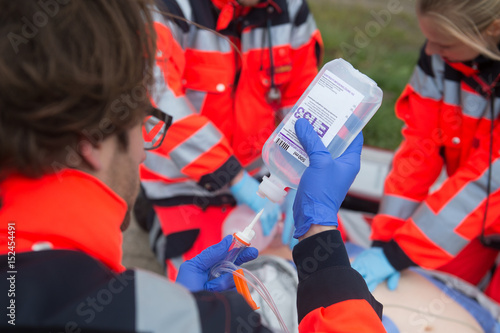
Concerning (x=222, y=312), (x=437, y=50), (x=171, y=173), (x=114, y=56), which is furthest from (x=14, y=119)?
(x=437, y=50)

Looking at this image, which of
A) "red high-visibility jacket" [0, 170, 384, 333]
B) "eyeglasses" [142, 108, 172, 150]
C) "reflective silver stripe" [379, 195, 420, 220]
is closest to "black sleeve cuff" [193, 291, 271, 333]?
"red high-visibility jacket" [0, 170, 384, 333]

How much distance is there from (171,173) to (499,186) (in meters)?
1.32

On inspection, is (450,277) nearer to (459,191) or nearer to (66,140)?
(459,191)

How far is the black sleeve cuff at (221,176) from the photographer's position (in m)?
1.96

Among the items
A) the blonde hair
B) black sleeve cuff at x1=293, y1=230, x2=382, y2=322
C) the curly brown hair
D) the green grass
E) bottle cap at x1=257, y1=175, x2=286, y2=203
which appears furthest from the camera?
the green grass

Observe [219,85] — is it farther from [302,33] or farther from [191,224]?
[191,224]

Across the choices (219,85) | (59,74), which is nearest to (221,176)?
(219,85)

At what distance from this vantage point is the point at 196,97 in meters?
2.03

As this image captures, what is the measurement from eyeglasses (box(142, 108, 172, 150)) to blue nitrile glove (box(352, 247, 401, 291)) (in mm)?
980

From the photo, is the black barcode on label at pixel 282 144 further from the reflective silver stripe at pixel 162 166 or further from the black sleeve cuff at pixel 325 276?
the reflective silver stripe at pixel 162 166

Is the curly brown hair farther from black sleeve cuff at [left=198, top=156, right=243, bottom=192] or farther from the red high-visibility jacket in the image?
black sleeve cuff at [left=198, top=156, right=243, bottom=192]

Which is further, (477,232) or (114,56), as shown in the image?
(477,232)

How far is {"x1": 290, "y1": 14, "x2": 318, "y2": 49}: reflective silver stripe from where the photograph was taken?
209cm

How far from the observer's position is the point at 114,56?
0.79 meters
